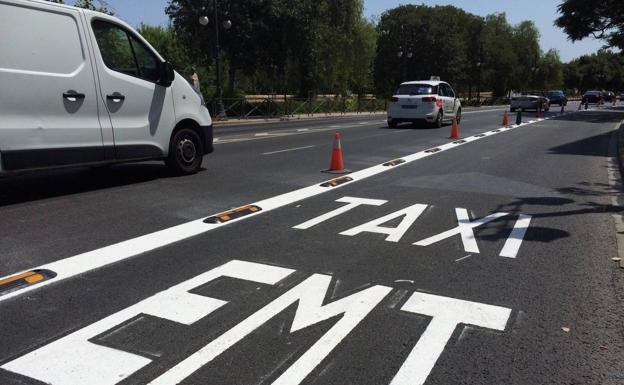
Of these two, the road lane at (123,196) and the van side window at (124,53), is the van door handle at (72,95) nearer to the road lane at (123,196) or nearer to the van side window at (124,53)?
the van side window at (124,53)

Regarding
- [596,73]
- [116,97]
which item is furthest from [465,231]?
[596,73]

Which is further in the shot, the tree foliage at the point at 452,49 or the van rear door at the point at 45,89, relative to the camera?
the tree foliage at the point at 452,49

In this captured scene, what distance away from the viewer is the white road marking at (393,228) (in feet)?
17.4

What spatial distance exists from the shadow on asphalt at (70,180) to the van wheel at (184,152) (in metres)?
0.26

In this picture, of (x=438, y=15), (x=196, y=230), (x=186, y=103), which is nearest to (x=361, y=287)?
(x=196, y=230)

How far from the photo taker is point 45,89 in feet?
20.4

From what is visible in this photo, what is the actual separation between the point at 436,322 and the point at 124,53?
5995 mm

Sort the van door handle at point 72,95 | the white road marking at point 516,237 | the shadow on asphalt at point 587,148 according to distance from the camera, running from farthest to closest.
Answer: the shadow on asphalt at point 587,148
the van door handle at point 72,95
the white road marking at point 516,237

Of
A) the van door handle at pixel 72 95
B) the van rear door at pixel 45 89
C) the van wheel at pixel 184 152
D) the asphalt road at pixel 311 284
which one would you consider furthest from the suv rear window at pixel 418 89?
the van door handle at pixel 72 95

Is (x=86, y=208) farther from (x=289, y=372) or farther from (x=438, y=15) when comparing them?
(x=438, y=15)

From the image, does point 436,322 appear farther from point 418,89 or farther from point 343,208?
point 418,89

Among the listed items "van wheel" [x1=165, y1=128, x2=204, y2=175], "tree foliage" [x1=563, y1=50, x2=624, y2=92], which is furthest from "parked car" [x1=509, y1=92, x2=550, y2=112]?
"tree foliage" [x1=563, y1=50, x2=624, y2=92]

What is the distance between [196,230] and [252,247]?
86cm

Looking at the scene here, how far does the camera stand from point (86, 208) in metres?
6.29
